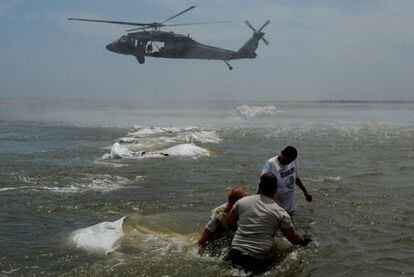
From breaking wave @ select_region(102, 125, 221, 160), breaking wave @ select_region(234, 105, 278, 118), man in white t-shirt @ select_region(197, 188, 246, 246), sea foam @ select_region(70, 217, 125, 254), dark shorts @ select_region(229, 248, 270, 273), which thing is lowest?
breaking wave @ select_region(234, 105, 278, 118)

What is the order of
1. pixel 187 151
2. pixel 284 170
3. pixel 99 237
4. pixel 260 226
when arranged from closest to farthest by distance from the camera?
pixel 260 226
pixel 284 170
pixel 99 237
pixel 187 151

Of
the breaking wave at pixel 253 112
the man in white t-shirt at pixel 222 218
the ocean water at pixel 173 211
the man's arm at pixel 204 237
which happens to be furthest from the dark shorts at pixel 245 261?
the breaking wave at pixel 253 112

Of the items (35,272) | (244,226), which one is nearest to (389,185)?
(244,226)

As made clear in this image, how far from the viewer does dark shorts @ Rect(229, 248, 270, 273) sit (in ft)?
21.0

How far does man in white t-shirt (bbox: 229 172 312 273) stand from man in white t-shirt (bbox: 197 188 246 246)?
58cm

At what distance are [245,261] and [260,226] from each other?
487 mm

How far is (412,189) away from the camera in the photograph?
13094 mm

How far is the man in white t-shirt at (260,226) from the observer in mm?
6273

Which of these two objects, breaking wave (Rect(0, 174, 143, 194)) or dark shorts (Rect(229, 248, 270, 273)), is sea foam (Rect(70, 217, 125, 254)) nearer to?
dark shorts (Rect(229, 248, 270, 273))

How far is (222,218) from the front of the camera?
7184 mm

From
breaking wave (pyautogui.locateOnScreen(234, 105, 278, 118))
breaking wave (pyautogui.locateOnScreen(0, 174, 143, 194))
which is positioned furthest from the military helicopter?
breaking wave (pyautogui.locateOnScreen(234, 105, 278, 118))

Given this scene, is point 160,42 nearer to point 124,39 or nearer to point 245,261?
point 124,39

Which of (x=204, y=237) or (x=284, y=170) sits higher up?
(x=284, y=170)

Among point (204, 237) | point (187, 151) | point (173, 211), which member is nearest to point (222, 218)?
point (204, 237)
